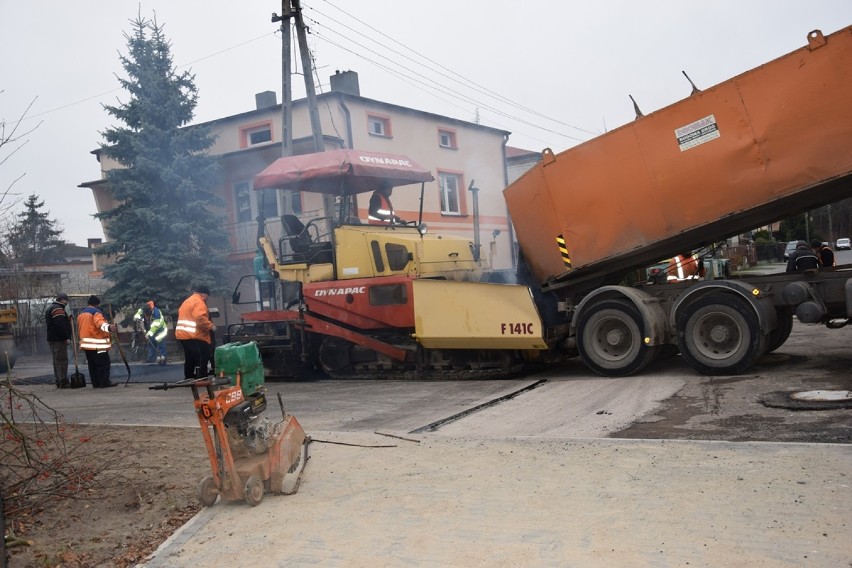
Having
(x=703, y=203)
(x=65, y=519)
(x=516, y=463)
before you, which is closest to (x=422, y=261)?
→ (x=703, y=203)

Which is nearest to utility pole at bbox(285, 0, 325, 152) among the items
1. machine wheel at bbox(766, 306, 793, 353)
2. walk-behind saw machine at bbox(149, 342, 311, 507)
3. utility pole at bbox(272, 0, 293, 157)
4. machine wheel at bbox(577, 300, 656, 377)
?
utility pole at bbox(272, 0, 293, 157)

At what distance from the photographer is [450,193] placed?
2803 centimetres

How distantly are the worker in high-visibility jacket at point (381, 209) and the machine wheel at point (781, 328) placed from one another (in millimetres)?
5800

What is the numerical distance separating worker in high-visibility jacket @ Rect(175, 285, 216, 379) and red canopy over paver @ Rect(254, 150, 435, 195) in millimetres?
2042

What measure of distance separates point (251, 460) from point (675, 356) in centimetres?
757

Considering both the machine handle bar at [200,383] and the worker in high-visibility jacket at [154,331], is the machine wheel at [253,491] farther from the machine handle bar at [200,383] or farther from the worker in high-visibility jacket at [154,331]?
the worker in high-visibility jacket at [154,331]

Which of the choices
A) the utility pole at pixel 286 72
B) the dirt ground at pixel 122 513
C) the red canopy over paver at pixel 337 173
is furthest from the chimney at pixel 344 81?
the dirt ground at pixel 122 513

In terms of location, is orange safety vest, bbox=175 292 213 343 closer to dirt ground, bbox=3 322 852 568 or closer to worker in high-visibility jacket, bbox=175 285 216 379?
worker in high-visibility jacket, bbox=175 285 216 379

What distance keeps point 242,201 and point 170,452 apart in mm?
18997

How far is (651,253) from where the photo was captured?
32.1 ft

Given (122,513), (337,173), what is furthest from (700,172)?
(122,513)

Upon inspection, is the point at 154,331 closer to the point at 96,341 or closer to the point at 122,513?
the point at 96,341

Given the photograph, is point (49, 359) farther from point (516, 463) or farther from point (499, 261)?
point (516, 463)

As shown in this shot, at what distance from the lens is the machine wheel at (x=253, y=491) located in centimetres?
522
